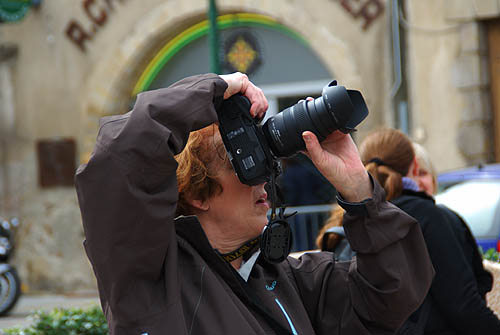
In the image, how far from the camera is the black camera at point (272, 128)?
2086 millimetres

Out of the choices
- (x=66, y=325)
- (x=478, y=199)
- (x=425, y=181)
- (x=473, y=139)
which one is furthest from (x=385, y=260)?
(x=473, y=139)

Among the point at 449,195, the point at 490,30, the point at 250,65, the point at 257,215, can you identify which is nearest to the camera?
the point at 257,215

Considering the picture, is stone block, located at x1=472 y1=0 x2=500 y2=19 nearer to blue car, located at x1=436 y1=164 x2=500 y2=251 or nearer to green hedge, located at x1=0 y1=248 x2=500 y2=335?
blue car, located at x1=436 y1=164 x2=500 y2=251

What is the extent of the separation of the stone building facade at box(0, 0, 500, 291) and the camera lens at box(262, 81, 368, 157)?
6.98 metres

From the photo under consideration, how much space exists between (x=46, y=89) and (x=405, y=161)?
889 cm

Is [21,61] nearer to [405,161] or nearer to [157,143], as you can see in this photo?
[405,161]

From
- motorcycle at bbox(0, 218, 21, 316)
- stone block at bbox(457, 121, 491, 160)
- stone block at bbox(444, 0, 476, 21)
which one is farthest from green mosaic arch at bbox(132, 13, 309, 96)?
motorcycle at bbox(0, 218, 21, 316)

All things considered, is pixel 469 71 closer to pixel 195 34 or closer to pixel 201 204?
pixel 195 34

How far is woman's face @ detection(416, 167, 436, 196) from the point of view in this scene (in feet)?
12.0

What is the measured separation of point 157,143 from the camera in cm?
186

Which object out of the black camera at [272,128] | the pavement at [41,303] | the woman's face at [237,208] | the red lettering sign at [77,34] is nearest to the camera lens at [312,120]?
the black camera at [272,128]

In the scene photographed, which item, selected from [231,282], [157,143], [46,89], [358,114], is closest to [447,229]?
[358,114]

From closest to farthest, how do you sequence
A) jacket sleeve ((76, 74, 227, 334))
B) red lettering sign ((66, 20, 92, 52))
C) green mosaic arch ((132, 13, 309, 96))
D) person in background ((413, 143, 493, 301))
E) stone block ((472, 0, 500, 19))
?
jacket sleeve ((76, 74, 227, 334)) < person in background ((413, 143, 493, 301)) < stone block ((472, 0, 500, 19)) < green mosaic arch ((132, 13, 309, 96)) < red lettering sign ((66, 20, 92, 52))

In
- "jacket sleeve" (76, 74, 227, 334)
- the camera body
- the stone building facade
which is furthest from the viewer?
the stone building facade
